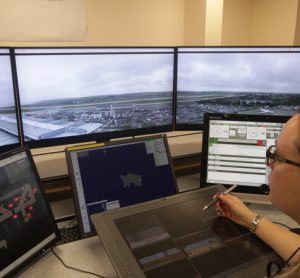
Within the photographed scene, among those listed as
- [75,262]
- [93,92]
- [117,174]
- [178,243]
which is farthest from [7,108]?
[178,243]

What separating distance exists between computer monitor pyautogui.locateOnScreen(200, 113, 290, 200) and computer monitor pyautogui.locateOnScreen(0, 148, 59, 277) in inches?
25.0

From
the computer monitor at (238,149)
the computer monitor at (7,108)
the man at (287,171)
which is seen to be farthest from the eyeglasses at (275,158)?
the computer monitor at (7,108)

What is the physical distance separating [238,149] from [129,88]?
1.66ft

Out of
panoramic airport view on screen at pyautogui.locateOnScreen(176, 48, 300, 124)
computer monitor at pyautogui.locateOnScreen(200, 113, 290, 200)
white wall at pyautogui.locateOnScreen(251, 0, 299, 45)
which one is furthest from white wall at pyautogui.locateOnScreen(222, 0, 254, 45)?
computer monitor at pyautogui.locateOnScreen(200, 113, 290, 200)

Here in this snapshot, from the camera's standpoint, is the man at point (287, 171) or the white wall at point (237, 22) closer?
the man at point (287, 171)

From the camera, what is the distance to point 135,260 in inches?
31.0

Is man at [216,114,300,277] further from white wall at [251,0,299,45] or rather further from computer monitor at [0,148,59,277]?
white wall at [251,0,299,45]

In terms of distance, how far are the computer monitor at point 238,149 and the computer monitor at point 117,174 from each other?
18cm

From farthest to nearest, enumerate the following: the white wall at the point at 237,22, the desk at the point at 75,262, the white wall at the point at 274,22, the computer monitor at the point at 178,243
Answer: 1. the white wall at the point at 237,22
2. the white wall at the point at 274,22
3. the desk at the point at 75,262
4. the computer monitor at the point at 178,243

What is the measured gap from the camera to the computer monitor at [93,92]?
1138mm

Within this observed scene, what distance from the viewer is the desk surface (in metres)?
0.91

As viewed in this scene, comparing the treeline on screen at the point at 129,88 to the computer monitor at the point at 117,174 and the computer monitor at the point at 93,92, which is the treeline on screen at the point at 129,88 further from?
the computer monitor at the point at 117,174

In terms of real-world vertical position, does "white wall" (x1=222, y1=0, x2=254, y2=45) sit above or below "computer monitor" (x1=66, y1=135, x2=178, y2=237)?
above

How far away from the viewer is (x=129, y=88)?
131 centimetres
